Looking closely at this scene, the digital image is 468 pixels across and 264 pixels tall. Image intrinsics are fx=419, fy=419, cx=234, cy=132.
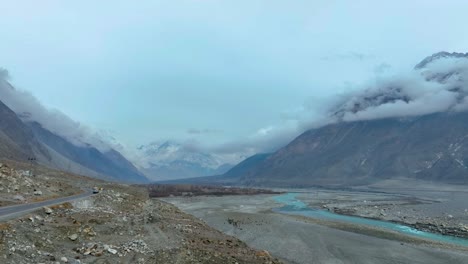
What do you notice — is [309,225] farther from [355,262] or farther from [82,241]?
[82,241]

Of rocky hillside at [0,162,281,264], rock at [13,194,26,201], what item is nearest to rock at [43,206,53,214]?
rocky hillside at [0,162,281,264]

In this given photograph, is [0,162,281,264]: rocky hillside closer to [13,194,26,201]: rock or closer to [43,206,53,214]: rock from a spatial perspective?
[43,206,53,214]: rock

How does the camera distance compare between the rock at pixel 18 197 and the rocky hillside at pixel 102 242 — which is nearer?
the rocky hillside at pixel 102 242

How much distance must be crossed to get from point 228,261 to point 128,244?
29.0 ft

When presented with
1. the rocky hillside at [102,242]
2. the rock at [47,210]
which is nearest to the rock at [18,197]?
the rocky hillside at [102,242]

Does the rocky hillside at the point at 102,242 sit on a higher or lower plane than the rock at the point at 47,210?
lower

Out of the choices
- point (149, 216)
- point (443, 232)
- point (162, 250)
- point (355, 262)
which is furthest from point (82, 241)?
point (443, 232)

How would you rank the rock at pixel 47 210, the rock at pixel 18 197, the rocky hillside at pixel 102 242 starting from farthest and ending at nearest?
the rock at pixel 18 197, the rock at pixel 47 210, the rocky hillside at pixel 102 242

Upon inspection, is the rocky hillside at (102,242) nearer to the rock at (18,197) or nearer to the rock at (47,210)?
the rock at (47,210)

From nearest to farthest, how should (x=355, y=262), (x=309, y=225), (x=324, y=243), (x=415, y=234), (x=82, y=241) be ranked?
(x=82, y=241) → (x=355, y=262) → (x=324, y=243) → (x=415, y=234) → (x=309, y=225)

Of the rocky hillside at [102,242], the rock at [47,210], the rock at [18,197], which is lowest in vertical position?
the rocky hillside at [102,242]

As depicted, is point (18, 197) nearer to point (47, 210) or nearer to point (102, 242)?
point (47, 210)

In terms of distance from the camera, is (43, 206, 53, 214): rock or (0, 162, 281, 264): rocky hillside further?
(43, 206, 53, 214): rock

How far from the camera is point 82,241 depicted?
34594 mm
